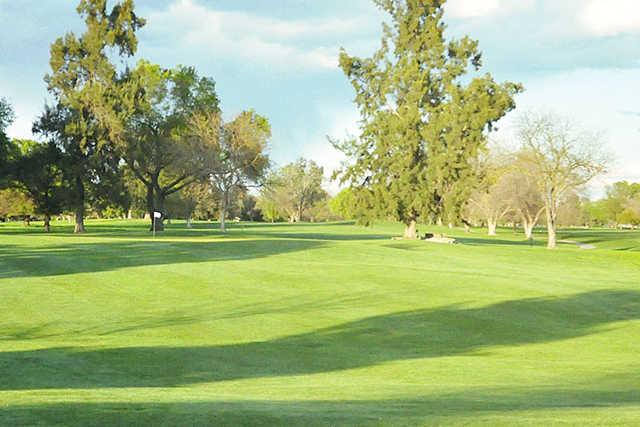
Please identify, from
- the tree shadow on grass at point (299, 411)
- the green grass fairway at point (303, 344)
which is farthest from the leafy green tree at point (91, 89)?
the tree shadow on grass at point (299, 411)

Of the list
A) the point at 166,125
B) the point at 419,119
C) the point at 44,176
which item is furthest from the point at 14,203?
the point at 419,119

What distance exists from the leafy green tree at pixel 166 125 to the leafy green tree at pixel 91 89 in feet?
6.39

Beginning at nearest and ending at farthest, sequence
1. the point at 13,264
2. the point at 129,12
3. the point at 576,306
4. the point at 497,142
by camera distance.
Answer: the point at 576,306
the point at 13,264
the point at 129,12
the point at 497,142

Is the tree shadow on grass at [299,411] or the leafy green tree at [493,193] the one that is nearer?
the tree shadow on grass at [299,411]

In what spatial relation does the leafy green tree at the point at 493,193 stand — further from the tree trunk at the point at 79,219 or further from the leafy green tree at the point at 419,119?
the tree trunk at the point at 79,219

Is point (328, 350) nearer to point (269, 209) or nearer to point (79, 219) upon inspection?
point (79, 219)

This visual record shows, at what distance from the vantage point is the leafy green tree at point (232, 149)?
6297 centimetres

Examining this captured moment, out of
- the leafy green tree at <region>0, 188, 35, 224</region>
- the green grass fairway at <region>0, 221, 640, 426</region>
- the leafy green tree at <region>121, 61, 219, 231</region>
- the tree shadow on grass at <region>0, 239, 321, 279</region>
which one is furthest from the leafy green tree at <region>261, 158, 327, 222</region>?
the green grass fairway at <region>0, 221, 640, 426</region>

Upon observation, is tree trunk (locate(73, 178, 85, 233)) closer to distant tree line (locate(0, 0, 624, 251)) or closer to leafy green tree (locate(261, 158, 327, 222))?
distant tree line (locate(0, 0, 624, 251))

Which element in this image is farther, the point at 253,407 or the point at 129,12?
the point at 129,12

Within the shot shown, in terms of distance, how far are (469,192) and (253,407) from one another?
51841 mm

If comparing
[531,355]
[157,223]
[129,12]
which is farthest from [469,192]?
[531,355]

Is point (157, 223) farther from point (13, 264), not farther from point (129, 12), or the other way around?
point (13, 264)

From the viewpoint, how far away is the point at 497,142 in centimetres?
7694
